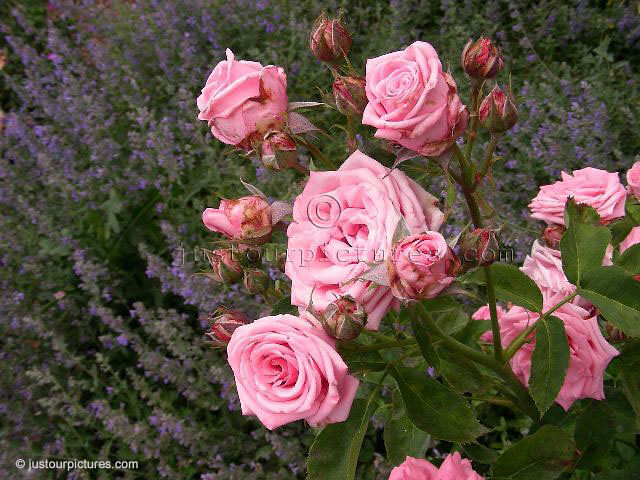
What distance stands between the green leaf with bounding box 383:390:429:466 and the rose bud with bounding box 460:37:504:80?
0.46 meters

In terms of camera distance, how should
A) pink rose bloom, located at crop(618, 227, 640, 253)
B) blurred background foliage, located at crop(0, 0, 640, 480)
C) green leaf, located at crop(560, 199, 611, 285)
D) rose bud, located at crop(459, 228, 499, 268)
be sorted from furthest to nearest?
blurred background foliage, located at crop(0, 0, 640, 480)
pink rose bloom, located at crop(618, 227, 640, 253)
green leaf, located at crop(560, 199, 611, 285)
rose bud, located at crop(459, 228, 499, 268)

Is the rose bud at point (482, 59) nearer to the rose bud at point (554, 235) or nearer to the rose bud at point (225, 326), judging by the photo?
the rose bud at point (554, 235)

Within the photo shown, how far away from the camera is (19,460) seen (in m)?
1.75

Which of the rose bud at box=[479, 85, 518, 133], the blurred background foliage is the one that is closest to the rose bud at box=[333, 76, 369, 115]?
the rose bud at box=[479, 85, 518, 133]

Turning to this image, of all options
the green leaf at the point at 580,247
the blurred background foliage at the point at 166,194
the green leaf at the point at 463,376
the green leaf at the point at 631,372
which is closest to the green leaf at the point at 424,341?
the green leaf at the point at 463,376

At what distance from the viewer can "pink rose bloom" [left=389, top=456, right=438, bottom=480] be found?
786mm

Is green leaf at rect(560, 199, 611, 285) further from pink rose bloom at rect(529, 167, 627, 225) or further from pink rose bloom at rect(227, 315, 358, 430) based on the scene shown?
pink rose bloom at rect(227, 315, 358, 430)

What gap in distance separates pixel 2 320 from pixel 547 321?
1.69 metres

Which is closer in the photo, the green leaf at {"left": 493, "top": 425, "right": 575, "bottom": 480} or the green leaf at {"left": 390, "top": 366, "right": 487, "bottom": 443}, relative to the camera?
the green leaf at {"left": 390, "top": 366, "right": 487, "bottom": 443}

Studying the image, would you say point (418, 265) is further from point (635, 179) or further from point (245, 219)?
point (635, 179)

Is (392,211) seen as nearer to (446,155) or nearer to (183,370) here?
(446,155)

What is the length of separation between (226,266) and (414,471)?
14.4 inches

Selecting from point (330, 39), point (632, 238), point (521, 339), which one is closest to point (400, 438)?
point (521, 339)

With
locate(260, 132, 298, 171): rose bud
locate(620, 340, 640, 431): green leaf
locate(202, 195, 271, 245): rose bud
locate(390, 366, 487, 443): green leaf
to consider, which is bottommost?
locate(620, 340, 640, 431): green leaf
